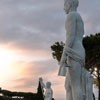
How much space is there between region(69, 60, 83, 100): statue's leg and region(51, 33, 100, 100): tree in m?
32.9

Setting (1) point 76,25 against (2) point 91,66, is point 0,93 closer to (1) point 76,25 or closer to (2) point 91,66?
(2) point 91,66

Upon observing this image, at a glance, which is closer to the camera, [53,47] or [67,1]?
[67,1]

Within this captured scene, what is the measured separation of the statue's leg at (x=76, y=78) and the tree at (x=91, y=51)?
32.9 m

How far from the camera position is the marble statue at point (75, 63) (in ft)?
36.3

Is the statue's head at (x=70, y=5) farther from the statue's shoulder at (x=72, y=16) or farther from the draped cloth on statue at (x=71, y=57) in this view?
the draped cloth on statue at (x=71, y=57)

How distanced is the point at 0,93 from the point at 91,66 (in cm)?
1039

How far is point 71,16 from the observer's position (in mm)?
11172

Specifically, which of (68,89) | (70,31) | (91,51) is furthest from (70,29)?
(91,51)

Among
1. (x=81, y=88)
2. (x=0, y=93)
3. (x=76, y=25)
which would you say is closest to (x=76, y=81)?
(x=81, y=88)

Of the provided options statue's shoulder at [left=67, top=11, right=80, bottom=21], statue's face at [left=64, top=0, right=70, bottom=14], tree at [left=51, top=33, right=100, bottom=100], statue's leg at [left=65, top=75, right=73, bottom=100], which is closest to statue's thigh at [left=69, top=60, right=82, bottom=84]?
statue's leg at [left=65, top=75, right=73, bottom=100]

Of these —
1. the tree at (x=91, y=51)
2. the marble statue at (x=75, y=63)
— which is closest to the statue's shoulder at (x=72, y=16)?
the marble statue at (x=75, y=63)

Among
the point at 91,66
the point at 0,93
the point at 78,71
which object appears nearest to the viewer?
the point at 78,71

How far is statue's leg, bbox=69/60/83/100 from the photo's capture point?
11055mm

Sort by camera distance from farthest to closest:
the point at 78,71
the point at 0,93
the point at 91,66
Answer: the point at 91,66, the point at 0,93, the point at 78,71
